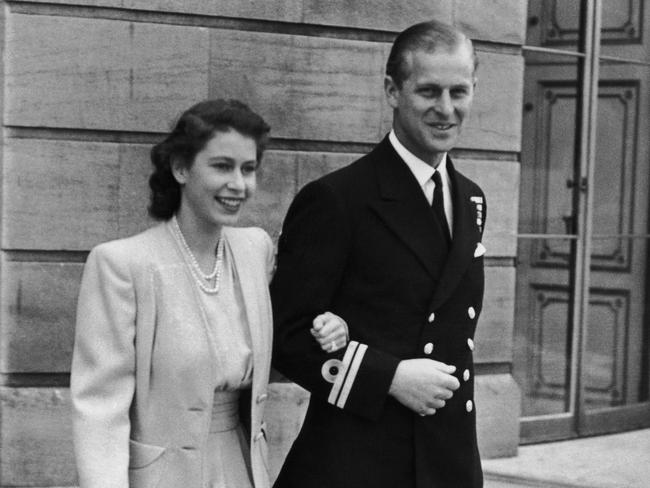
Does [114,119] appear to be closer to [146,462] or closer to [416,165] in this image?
[416,165]

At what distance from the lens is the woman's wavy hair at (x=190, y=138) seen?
10.6ft

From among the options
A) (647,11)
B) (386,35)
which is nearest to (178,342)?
(386,35)

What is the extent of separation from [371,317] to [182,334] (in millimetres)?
537

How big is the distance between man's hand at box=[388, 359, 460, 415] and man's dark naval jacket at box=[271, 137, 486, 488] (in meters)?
0.03

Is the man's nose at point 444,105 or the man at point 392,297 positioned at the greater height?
the man's nose at point 444,105

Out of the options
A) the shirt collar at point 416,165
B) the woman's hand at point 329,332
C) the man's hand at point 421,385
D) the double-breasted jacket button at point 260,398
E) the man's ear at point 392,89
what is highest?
the man's ear at point 392,89

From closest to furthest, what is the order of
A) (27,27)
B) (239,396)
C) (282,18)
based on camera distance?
(239,396)
(27,27)
(282,18)

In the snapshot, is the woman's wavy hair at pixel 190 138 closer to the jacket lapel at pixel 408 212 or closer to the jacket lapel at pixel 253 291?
the jacket lapel at pixel 253 291

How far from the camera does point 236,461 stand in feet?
10.9

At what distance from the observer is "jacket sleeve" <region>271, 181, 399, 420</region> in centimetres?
325

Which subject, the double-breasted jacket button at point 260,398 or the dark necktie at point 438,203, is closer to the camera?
the double-breasted jacket button at point 260,398

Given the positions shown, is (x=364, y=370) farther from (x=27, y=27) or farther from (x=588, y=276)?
(x=588, y=276)

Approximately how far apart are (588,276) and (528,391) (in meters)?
0.90

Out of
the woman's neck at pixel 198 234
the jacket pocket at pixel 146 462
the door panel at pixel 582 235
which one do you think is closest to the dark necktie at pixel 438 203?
the woman's neck at pixel 198 234
